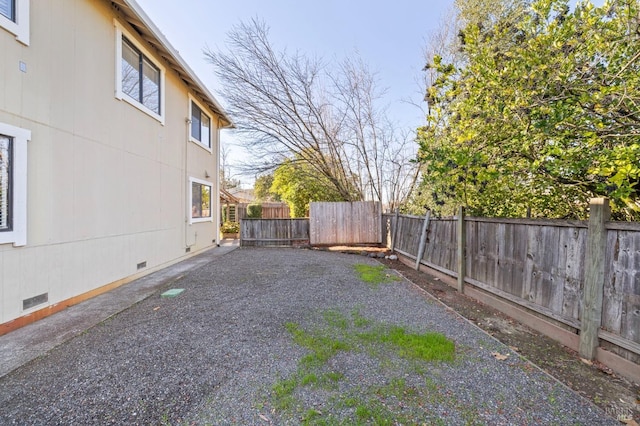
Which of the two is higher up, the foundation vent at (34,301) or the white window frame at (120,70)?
the white window frame at (120,70)

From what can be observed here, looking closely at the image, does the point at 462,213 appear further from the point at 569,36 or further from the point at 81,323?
the point at 81,323

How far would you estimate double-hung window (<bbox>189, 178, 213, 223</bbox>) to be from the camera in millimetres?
8469

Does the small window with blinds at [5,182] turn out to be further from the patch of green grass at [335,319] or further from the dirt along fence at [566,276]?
the dirt along fence at [566,276]

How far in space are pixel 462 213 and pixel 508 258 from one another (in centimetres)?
125

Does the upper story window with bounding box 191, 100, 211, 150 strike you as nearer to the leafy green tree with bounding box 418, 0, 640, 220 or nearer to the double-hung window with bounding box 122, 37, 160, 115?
the double-hung window with bounding box 122, 37, 160, 115

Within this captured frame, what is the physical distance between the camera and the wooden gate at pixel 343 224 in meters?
10.7

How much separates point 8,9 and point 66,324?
3775 millimetres

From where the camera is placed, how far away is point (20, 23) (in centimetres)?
342

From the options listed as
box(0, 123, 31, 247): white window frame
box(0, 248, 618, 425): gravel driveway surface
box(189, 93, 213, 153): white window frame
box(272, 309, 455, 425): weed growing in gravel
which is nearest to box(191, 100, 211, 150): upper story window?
box(189, 93, 213, 153): white window frame

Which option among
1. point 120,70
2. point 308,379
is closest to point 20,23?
point 120,70

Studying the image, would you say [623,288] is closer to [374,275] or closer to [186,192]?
[374,275]

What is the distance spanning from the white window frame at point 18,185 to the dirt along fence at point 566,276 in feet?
20.3

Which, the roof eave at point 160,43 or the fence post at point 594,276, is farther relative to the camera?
the roof eave at point 160,43

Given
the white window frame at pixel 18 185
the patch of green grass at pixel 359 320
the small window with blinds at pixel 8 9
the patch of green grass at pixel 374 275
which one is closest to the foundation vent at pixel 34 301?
the white window frame at pixel 18 185
